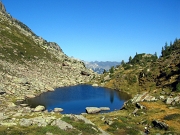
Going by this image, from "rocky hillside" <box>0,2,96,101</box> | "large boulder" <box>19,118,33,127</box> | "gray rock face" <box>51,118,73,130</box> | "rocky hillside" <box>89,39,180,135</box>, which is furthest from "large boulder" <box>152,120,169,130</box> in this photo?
"rocky hillside" <box>0,2,96,101</box>

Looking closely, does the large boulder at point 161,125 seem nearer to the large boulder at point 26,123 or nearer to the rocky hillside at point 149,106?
the rocky hillside at point 149,106

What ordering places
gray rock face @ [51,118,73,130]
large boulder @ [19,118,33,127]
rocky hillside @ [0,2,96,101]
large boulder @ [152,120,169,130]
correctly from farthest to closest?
rocky hillside @ [0,2,96,101]
large boulder @ [152,120,169,130]
large boulder @ [19,118,33,127]
gray rock face @ [51,118,73,130]

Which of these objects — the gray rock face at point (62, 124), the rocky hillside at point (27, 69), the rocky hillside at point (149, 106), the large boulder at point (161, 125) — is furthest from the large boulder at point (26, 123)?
Result: the rocky hillside at point (27, 69)

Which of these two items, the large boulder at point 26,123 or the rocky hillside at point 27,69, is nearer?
the large boulder at point 26,123

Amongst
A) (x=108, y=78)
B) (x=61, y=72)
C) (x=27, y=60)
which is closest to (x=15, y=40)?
(x=27, y=60)

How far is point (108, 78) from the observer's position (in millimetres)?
151500

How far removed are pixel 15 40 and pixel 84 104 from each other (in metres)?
105

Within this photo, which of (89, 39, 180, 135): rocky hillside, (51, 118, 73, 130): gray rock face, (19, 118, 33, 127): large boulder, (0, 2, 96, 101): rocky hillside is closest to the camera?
(51, 118, 73, 130): gray rock face

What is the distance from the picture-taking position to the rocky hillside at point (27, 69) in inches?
4080

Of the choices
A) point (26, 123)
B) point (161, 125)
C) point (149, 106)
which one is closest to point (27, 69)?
point (149, 106)

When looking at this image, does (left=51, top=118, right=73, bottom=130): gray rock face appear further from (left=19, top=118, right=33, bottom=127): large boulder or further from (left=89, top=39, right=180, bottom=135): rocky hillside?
(left=89, top=39, right=180, bottom=135): rocky hillside

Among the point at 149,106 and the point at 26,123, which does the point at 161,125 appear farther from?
the point at 26,123

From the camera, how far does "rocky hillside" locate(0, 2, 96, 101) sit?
10362cm

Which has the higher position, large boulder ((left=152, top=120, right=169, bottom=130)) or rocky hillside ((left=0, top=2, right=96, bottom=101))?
rocky hillside ((left=0, top=2, right=96, bottom=101))
